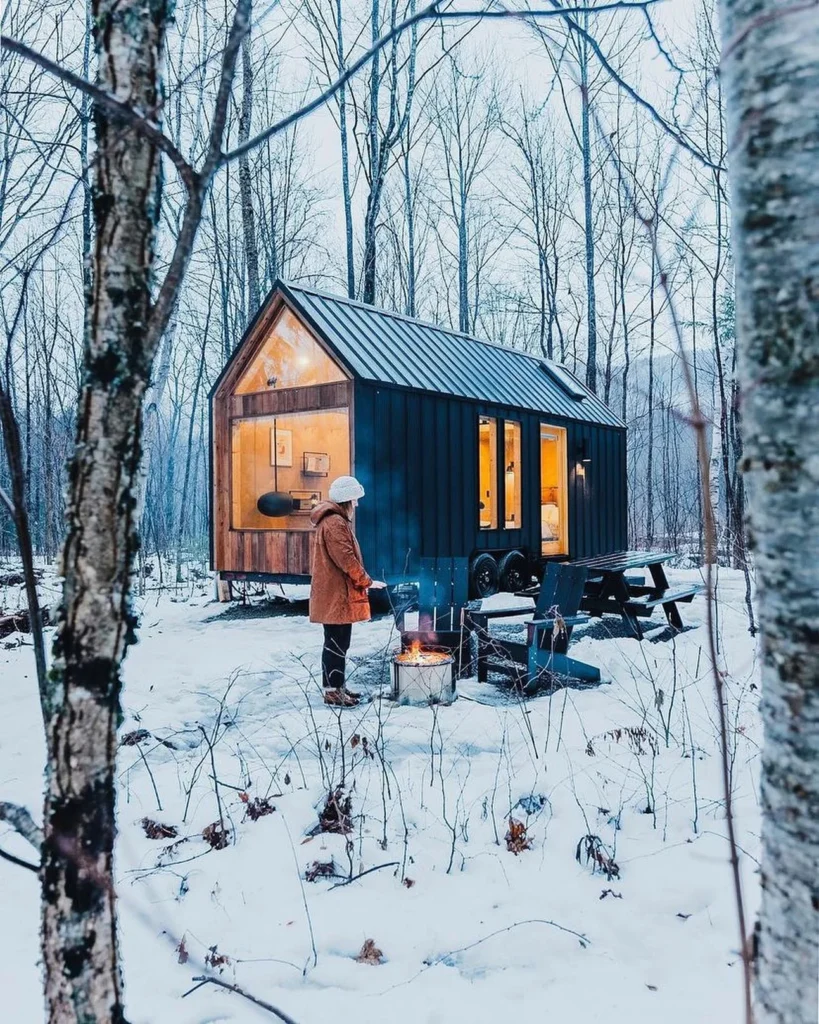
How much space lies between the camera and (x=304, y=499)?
10820 mm

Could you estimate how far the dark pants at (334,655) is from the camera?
16.8 ft

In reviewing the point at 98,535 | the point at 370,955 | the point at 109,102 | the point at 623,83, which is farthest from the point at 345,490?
the point at 109,102

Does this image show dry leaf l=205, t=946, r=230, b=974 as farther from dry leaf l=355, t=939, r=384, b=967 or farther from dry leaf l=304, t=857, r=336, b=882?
dry leaf l=304, t=857, r=336, b=882

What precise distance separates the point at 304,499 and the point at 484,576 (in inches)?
122

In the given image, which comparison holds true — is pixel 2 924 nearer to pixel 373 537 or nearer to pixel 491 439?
pixel 373 537

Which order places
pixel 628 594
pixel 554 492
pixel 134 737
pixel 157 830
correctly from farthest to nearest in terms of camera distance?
pixel 554 492 → pixel 628 594 → pixel 134 737 → pixel 157 830

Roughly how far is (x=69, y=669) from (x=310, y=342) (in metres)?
8.71

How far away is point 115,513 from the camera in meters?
1.09

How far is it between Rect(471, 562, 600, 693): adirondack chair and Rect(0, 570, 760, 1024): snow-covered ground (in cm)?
46

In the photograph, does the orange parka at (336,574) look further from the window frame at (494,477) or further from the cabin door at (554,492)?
the cabin door at (554,492)

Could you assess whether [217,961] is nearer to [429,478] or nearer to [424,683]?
[424,683]

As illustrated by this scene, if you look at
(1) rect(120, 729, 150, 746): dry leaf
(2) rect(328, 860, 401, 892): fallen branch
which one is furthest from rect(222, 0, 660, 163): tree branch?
(1) rect(120, 729, 150, 746): dry leaf

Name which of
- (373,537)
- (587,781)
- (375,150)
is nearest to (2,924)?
(587,781)

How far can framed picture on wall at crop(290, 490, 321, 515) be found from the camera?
10719mm
